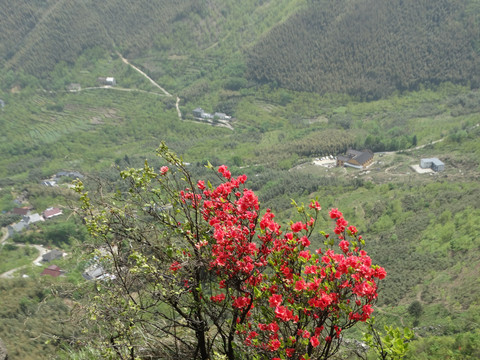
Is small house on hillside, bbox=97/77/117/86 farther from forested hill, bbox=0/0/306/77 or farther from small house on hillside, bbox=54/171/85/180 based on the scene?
small house on hillside, bbox=54/171/85/180

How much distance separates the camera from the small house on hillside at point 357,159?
139 ft

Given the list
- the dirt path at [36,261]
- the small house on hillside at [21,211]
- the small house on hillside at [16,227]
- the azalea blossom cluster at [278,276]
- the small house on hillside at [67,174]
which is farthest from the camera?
the small house on hillside at [67,174]

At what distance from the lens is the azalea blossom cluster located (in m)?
5.34

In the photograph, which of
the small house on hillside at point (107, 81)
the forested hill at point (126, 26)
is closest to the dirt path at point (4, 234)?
the small house on hillside at point (107, 81)

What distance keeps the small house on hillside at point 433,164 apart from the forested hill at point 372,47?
2436 cm

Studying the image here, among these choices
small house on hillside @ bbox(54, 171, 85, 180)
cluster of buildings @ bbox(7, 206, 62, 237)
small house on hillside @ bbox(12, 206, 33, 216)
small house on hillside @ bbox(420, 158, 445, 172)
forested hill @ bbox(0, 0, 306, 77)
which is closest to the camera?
cluster of buildings @ bbox(7, 206, 62, 237)

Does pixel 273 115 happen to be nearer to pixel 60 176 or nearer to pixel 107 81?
pixel 107 81

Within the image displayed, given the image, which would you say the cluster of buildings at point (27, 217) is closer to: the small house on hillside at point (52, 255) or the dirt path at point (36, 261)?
the dirt path at point (36, 261)

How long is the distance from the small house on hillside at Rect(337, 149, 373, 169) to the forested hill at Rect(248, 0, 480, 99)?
65.6 ft

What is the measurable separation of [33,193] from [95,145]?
1423 cm

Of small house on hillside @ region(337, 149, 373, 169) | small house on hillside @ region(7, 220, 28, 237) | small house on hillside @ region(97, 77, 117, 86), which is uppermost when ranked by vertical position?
small house on hillside @ region(97, 77, 117, 86)

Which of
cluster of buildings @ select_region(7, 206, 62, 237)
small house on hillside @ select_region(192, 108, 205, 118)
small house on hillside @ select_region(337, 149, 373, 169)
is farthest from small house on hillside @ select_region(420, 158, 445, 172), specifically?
cluster of buildings @ select_region(7, 206, 62, 237)

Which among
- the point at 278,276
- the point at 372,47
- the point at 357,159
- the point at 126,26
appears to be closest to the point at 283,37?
the point at 372,47

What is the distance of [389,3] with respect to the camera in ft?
213
